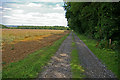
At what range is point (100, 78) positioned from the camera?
4.96m

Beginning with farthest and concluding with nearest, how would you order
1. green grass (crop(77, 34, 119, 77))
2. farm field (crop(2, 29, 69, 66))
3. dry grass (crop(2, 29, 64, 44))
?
dry grass (crop(2, 29, 64, 44)), farm field (crop(2, 29, 69, 66)), green grass (crop(77, 34, 119, 77))

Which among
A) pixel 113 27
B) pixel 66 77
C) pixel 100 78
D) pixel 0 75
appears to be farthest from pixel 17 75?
pixel 113 27

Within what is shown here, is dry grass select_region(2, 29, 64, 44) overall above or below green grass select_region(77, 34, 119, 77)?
above

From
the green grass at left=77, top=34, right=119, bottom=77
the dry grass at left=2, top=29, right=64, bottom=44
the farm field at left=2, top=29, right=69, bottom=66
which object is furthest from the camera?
the dry grass at left=2, top=29, right=64, bottom=44

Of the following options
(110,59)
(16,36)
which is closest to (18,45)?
(16,36)

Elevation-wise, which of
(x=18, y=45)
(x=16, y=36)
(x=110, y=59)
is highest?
(x=16, y=36)

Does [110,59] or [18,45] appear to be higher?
[18,45]

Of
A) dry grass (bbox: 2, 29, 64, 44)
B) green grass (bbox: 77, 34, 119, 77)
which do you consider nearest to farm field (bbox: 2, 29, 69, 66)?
dry grass (bbox: 2, 29, 64, 44)

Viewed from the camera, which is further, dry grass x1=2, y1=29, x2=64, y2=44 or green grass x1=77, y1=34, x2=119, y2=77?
dry grass x1=2, y1=29, x2=64, y2=44

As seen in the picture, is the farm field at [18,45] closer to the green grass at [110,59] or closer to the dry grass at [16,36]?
the dry grass at [16,36]

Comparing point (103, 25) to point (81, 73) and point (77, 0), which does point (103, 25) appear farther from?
point (81, 73)

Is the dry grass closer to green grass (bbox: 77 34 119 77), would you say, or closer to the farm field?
the farm field

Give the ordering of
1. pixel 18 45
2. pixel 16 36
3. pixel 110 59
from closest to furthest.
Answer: pixel 110 59
pixel 18 45
pixel 16 36

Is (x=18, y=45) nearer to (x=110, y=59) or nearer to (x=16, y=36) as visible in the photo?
(x=16, y=36)
